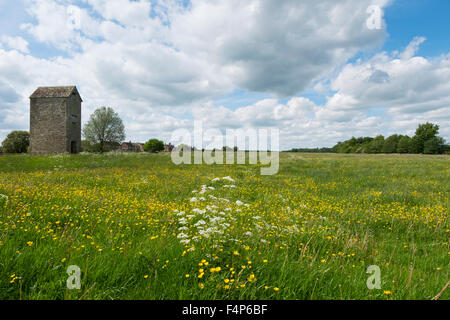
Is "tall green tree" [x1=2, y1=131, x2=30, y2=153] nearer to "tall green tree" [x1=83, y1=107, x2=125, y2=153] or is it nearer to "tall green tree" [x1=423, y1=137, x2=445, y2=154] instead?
"tall green tree" [x1=83, y1=107, x2=125, y2=153]

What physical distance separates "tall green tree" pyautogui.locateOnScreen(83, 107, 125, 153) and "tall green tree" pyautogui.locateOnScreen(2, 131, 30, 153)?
86.6 ft

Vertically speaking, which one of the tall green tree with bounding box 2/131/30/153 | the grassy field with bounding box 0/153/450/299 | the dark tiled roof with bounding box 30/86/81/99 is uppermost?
the dark tiled roof with bounding box 30/86/81/99

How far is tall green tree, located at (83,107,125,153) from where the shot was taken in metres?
54.7

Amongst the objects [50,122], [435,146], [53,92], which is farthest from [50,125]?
[435,146]

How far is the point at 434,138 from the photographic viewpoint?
8744 centimetres

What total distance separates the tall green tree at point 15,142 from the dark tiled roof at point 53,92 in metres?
40.4

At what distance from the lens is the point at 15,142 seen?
63.0 meters

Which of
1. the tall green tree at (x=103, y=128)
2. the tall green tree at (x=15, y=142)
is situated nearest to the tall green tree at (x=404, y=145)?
the tall green tree at (x=103, y=128)

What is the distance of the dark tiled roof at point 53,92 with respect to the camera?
34938mm

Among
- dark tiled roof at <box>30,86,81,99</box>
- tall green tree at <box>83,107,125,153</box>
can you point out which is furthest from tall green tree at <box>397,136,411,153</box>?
dark tiled roof at <box>30,86,81,99</box>

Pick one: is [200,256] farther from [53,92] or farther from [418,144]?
[418,144]

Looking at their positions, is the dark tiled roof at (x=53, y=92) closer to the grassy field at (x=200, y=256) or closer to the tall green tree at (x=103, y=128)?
the tall green tree at (x=103, y=128)
